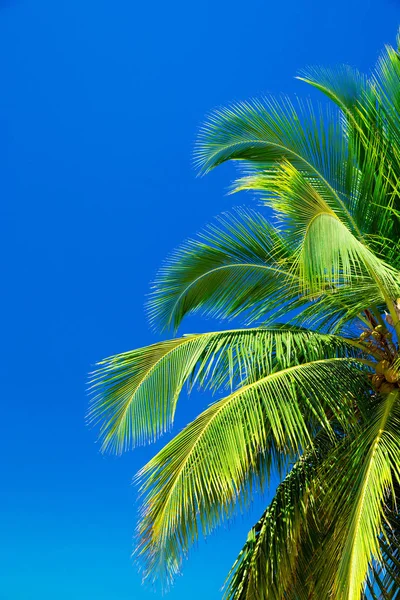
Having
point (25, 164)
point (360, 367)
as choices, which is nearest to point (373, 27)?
point (25, 164)

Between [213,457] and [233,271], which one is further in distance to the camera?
[233,271]

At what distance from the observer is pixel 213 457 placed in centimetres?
598

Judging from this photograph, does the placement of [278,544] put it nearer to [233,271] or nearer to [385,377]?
[385,377]

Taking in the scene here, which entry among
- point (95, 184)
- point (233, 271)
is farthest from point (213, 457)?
point (95, 184)

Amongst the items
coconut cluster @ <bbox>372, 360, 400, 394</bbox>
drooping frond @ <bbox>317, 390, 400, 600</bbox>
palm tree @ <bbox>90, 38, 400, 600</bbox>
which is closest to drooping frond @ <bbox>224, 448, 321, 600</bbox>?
palm tree @ <bbox>90, 38, 400, 600</bbox>

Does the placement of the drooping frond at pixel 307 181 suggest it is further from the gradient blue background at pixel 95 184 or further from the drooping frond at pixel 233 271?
the gradient blue background at pixel 95 184

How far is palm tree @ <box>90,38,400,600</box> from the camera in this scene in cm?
592

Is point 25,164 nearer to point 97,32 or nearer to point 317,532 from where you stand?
point 97,32

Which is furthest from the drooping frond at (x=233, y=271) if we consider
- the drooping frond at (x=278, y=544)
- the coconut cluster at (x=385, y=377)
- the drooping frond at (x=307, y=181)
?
the drooping frond at (x=278, y=544)

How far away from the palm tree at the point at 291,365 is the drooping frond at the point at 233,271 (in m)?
0.02

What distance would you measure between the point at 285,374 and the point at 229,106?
3.20m

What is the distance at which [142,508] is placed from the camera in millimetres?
6277

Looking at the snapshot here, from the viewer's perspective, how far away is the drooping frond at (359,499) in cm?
528

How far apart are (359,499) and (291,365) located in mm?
2023
